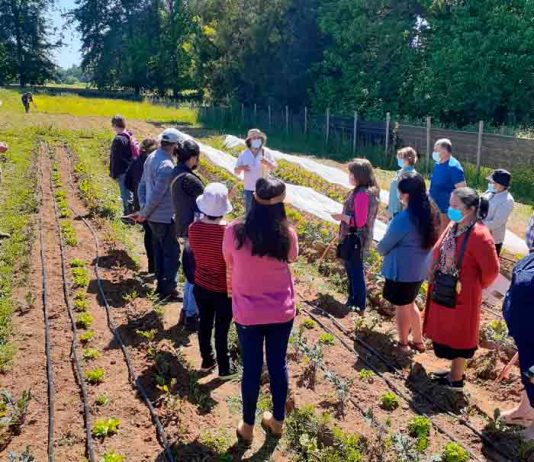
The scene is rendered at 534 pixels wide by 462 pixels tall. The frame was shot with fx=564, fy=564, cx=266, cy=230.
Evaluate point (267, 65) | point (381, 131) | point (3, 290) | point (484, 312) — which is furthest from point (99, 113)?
point (484, 312)

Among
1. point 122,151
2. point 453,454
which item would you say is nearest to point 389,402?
point 453,454

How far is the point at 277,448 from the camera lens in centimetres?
375

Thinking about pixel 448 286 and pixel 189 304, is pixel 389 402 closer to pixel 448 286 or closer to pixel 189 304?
pixel 448 286

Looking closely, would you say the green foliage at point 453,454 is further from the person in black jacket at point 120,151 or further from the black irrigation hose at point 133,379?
the person in black jacket at point 120,151

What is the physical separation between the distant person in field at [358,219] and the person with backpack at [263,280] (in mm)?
2023

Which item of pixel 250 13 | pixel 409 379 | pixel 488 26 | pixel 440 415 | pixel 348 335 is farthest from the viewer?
pixel 250 13

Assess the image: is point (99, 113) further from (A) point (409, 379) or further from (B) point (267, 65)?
(A) point (409, 379)

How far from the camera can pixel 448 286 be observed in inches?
159

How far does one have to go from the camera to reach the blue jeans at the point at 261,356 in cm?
345

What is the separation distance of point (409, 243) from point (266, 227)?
1.65 meters

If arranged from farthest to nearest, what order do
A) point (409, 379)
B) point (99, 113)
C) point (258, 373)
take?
point (99, 113) → point (409, 379) → point (258, 373)

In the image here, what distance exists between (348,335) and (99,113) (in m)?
30.2

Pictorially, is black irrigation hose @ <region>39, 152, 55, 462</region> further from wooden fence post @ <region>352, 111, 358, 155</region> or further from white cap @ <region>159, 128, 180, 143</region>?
wooden fence post @ <region>352, 111, 358, 155</region>

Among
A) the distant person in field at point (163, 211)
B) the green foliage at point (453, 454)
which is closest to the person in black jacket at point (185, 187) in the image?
the distant person in field at point (163, 211)
